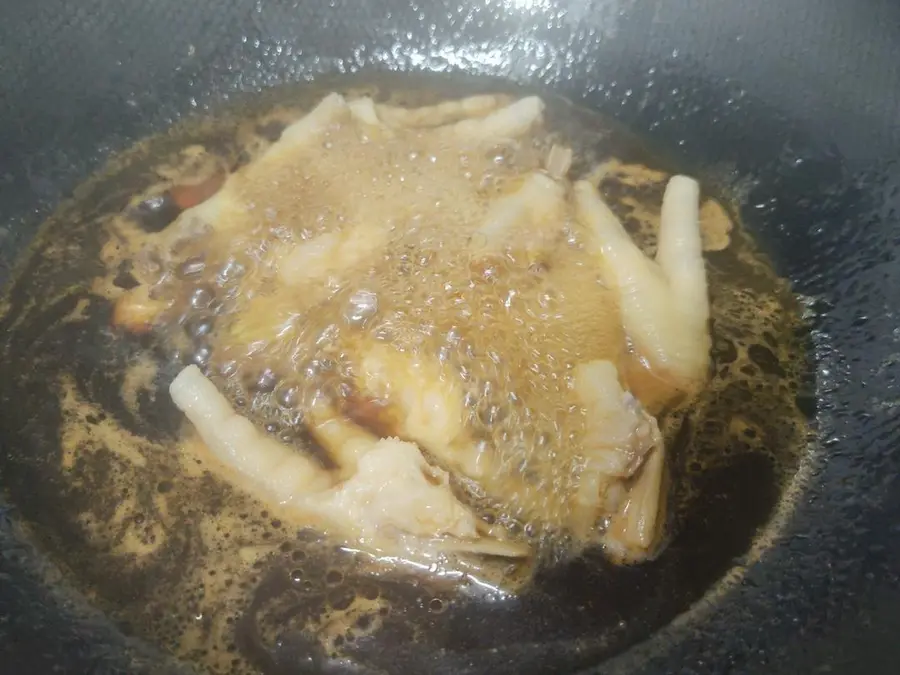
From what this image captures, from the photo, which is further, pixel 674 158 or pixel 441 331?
pixel 674 158

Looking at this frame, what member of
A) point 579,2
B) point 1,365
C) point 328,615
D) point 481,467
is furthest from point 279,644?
point 579,2

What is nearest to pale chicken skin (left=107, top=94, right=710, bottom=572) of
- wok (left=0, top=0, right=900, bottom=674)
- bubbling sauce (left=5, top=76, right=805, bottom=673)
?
bubbling sauce (left=5, top=76, right=805, bottom=673)

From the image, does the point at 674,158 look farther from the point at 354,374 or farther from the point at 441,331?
the point at 354,374

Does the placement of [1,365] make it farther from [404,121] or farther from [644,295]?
[644,295]

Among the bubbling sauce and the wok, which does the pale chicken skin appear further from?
the wok

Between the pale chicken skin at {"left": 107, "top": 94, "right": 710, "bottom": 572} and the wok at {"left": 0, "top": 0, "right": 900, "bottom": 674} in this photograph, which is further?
the pale chicken skin at {"left": 107, "top": 94, "right": 710, "bottom": 572}

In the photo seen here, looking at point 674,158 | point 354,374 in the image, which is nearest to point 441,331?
point 354,374
